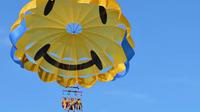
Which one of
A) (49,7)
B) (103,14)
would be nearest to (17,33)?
(49,7)

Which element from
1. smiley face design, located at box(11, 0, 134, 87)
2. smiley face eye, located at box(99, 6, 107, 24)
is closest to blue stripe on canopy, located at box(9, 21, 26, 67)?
smiley face design, located at box(11, 0, 134, 87)

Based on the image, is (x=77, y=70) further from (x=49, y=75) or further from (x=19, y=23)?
(x=19, y=23)

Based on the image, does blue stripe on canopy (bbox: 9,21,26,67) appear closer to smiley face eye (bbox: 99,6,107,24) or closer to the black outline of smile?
the black outline of smile

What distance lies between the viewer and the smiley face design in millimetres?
45750

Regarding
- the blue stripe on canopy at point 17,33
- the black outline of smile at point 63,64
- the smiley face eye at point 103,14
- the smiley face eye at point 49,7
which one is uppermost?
the smiley face eye at point 49,7

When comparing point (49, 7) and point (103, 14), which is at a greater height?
point (49, 7)

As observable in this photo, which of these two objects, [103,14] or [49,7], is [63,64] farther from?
[103,14]

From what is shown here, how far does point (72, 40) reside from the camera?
47.8 meters

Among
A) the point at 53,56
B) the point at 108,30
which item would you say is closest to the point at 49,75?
the point at 53,56

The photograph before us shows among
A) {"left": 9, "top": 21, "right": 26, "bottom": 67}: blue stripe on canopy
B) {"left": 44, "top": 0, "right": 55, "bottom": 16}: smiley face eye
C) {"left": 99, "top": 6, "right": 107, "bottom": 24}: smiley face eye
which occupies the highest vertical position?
{"left": 44, "top": 0, "right": 55, "bottom": 16}: smiley face eye

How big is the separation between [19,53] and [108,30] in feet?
15.8

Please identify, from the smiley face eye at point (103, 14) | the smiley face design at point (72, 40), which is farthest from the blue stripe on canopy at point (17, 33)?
the smiley face eye at point (103, 14)

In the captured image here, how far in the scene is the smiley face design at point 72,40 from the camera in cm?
4575

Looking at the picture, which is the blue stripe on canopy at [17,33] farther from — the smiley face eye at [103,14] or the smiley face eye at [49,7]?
the smiley face eye at [103,14]
